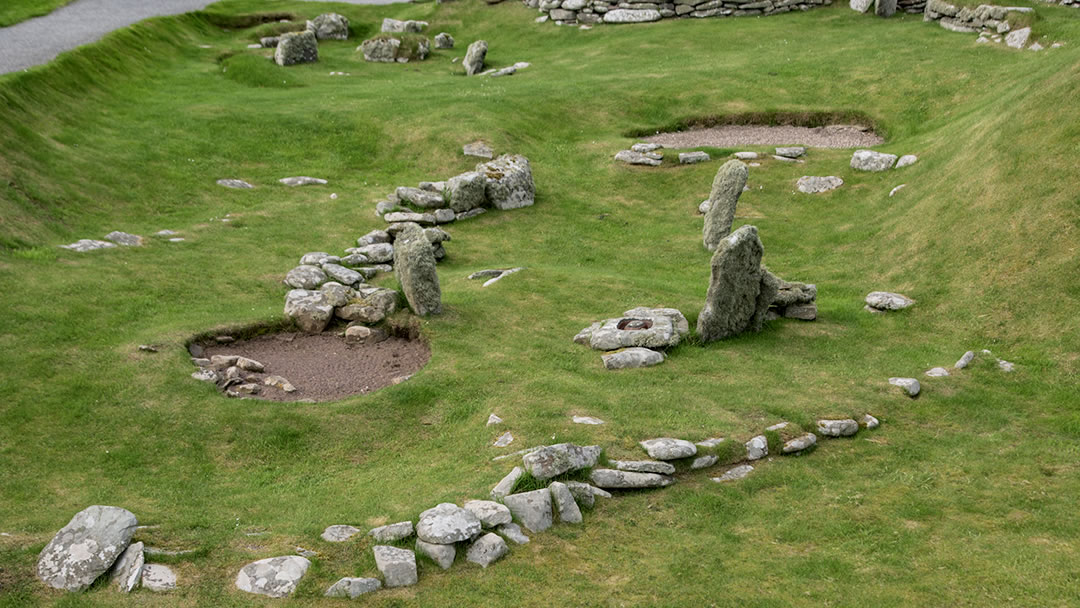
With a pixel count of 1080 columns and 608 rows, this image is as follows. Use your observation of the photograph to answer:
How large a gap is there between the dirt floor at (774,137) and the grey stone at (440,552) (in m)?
31.1

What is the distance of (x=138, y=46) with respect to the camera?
177 ft

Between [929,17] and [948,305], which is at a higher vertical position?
[929,17]

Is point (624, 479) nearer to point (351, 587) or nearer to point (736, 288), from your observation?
point (351, 587)

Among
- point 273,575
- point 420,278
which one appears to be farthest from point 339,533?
point 420,278

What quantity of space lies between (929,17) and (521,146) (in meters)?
28.5

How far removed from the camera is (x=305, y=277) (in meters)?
28.6

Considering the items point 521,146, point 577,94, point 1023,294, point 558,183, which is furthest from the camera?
point 577,94

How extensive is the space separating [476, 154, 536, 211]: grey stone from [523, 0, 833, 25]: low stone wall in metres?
29.0

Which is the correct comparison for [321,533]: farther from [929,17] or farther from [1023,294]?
[929,17]

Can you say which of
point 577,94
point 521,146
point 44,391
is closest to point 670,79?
point 577,94

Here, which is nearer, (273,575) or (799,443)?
(273,575)

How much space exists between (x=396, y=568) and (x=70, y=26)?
172ft

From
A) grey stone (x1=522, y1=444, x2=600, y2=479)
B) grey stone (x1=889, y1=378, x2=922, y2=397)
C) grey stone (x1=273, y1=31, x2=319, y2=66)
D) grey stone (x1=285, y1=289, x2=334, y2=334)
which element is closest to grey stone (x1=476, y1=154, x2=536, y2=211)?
grey stone (x1=285, y1=289, x2=334, y2=334)

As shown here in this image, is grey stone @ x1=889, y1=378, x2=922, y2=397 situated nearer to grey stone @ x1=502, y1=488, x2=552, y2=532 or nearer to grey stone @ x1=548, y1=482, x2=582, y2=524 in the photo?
grey stone @ x1=548, y1=482, x2=582, y2=524
